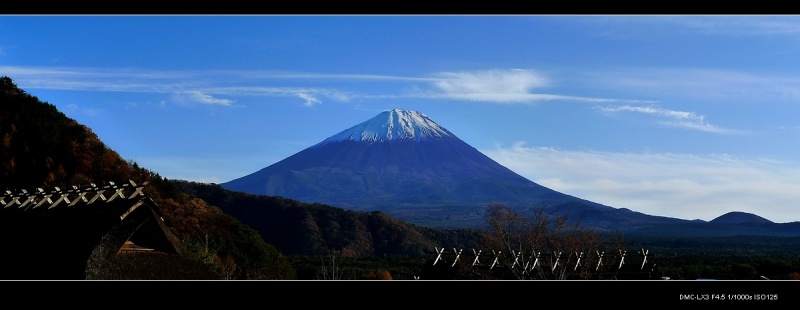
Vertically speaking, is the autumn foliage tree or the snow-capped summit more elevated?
the snow-capped summit

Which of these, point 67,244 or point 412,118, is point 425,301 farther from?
point 412,118

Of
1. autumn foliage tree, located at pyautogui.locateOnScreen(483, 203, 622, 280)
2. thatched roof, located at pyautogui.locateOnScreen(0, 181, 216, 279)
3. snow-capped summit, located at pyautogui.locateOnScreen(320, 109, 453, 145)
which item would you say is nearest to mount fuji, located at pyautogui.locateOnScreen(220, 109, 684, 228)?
snow-capped summit, located at pyautogui.locateOnScreen(320, 109, 453, 145)

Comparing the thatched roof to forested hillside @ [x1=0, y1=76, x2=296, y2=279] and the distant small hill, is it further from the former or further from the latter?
the distant small hill

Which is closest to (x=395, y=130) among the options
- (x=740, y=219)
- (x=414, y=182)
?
(x=414, y=182)

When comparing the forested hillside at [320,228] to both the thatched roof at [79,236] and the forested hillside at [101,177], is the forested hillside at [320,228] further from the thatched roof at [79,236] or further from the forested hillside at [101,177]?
the thatched roof at [79,236]

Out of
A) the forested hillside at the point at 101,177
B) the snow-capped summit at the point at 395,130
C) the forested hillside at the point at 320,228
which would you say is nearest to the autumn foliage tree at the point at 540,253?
the forested hillside at the point at 101,177

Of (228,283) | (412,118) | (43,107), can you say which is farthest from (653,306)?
(412,118)
